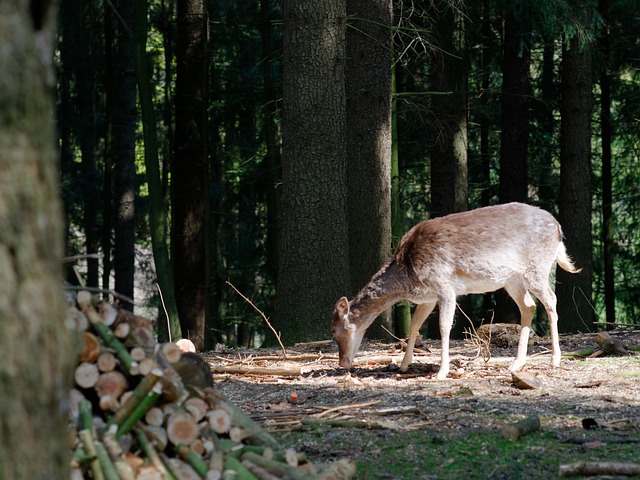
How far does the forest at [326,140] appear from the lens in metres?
12.4

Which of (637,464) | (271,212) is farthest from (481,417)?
(271,212)

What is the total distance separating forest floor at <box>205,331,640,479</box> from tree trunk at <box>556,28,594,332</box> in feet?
22.9

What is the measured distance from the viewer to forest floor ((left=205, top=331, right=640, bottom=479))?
6188 millimetres

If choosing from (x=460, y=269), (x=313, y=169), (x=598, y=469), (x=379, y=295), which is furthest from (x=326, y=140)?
(x=598, y=469)

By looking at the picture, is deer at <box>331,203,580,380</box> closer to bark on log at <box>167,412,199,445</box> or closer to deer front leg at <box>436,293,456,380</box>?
deer front leg at <box>436,293,456,380</box>

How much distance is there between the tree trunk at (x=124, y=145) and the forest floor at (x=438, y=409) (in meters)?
9.24

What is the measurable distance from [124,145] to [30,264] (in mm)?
18033

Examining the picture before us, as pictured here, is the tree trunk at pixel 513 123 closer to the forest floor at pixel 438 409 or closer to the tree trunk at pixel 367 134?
the tree trunk at pixel 367 134

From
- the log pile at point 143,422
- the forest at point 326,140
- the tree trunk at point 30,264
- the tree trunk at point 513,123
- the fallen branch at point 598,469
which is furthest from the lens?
the tree trunk at point 513,123

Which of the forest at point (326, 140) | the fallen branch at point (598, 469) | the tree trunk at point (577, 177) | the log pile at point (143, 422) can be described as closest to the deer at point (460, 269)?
the forest at point (326, 140)

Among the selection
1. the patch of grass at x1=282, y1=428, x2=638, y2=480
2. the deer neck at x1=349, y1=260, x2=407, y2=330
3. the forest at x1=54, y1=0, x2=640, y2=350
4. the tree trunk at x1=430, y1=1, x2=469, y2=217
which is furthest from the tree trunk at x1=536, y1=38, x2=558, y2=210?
the patch of grass at x1=282, y1=428, x2=638, y2=480

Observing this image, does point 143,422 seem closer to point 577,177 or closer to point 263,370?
point 263,370

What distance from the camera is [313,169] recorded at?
40.4 ft

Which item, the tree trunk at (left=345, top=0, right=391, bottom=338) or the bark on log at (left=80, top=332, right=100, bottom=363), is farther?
the tree trunk at (left=345, top=0, right=391, bottom=338)
